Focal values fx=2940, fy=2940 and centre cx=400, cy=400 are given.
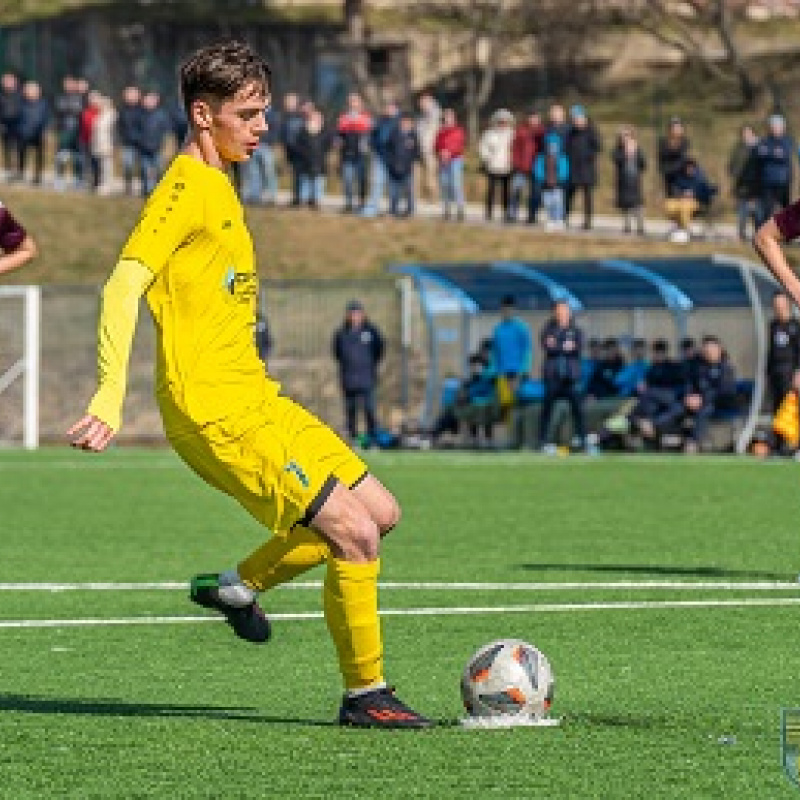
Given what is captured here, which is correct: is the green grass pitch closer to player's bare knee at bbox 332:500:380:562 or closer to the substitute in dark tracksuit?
player's bare knee at bbox 332:500:380:562

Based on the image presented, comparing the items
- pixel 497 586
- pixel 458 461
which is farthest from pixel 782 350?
pixel 497 586

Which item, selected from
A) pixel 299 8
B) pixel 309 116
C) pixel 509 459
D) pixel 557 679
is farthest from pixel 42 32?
pixel 557 679

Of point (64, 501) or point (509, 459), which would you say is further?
point (509, 459)

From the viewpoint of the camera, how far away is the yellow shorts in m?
9.84

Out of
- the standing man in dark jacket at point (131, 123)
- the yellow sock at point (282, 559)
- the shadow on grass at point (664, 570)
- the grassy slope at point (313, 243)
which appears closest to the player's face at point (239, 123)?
the yellow sock at point (282, 559)

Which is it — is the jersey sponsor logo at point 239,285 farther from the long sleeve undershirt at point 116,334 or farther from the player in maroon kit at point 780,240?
the player in maroon kit at point 780,240

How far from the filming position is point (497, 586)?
52.0 ft

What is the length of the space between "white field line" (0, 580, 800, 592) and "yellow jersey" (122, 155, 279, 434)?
5790 millimetres

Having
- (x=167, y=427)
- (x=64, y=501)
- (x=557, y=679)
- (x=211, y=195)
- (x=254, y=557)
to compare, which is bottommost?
(x=64, y=501)

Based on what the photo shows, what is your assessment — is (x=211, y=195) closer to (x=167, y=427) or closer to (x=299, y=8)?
(x=167, y=427)

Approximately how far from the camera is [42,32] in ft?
219

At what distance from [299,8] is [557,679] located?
2474 inches

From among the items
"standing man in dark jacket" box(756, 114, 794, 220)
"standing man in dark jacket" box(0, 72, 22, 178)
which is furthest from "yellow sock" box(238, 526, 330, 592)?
"standing man in dark jacket" box(0, 72, 22, 178)

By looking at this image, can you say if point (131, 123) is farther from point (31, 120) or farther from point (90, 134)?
point (31, 120)
